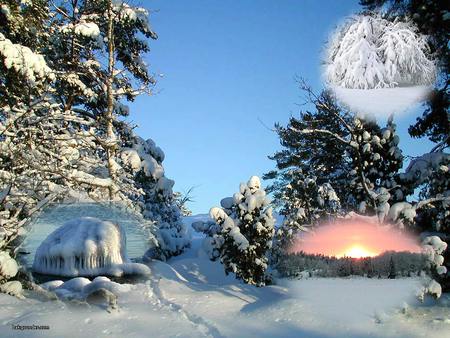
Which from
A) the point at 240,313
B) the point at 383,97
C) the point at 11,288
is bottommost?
the point at 240,313

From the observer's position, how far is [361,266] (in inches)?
469

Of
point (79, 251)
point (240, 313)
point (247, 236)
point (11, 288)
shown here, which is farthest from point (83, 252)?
point (240, 313)

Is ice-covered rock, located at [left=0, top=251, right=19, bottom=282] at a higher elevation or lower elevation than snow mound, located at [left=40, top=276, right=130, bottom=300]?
higher

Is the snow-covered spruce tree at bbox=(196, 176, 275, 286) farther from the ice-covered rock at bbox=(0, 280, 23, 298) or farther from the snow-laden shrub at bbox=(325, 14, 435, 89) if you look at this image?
the ice-covered rock at bbox=(0, 280, 23, 298)

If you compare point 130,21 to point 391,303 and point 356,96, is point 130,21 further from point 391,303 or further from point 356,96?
point 391,303

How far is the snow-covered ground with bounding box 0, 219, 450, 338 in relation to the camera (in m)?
6.24

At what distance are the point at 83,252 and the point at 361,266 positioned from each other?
7.41 metres

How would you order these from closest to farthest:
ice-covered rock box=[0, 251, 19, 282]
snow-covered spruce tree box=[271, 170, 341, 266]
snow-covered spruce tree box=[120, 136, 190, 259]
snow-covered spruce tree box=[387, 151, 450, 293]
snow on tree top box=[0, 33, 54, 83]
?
snow on tree top box=[0, 33, 54, 83] → ice-covered rock box=[0, 251, 19, 282] → snow-covered spruce tree box=[387, 151, 450, 293] → snow-covered spruce tree box=[120, 136, 190, 259] → snow-covered spruce tree box=[271, 170, 341, 266]

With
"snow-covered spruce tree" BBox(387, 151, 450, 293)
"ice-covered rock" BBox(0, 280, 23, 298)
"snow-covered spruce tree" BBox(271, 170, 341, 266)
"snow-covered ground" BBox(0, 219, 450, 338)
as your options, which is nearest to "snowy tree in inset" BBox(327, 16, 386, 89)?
"snow-covered spruce tree" BBox(387, 151, 450, 293)

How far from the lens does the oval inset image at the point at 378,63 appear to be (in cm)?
810

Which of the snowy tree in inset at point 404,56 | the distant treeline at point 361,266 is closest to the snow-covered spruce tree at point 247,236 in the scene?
the distant treeline at point 361,266

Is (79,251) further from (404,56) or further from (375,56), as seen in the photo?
(404,56)

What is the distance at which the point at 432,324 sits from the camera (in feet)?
22.9

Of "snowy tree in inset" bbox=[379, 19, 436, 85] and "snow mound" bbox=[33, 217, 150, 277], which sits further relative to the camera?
"snow mound" bbox=[33, 217, 150, 277]
